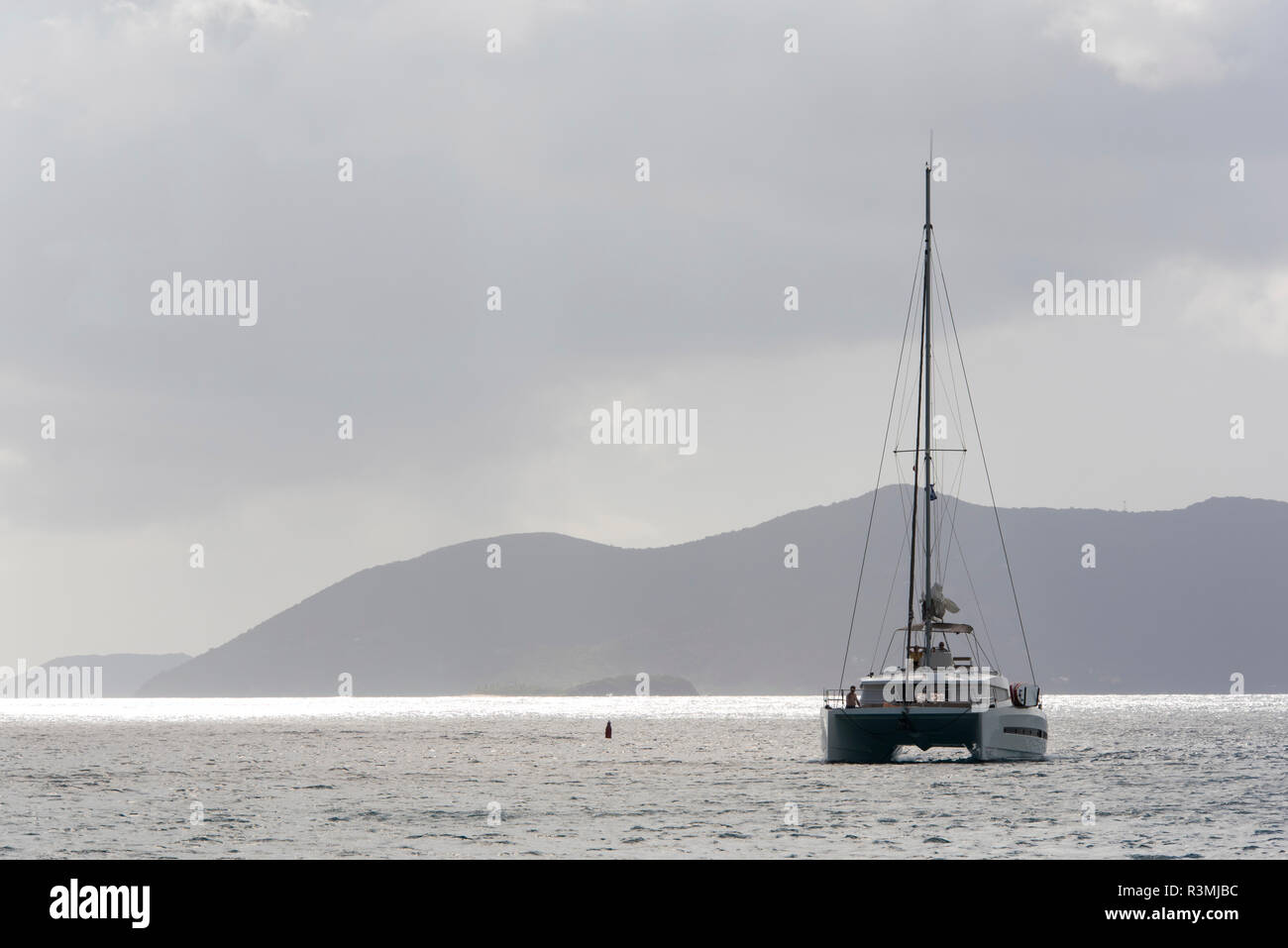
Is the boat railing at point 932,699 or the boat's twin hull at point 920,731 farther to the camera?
the boat railing at point 932,699

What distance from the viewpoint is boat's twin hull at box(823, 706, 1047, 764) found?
6594 cm

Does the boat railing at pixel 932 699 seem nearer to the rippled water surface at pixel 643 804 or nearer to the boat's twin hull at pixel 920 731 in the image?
the boat's twin hull at pixel 920 731

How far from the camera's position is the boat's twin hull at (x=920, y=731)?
65.9 metres

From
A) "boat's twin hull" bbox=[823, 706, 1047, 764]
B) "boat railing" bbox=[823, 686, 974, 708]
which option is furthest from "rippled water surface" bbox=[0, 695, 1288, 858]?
"boat railing" bbox=[823, 686, 974, 708]

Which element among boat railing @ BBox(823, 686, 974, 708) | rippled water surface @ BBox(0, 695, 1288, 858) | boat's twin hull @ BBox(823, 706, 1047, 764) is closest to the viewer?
rippled water surface @ BBox(0, 695, 1288, 858)

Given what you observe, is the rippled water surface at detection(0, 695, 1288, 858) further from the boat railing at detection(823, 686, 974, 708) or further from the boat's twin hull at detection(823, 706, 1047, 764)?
the boat railing at detection(823, 686, 974, 708)

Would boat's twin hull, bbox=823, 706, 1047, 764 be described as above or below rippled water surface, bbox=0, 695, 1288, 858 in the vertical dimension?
above

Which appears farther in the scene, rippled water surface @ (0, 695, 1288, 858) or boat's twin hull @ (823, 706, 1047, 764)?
boat's twin hull @ (823, 706, 1047, 764)

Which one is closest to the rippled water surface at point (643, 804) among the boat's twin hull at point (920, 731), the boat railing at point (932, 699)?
the boat's twin hull at point (920, 731)

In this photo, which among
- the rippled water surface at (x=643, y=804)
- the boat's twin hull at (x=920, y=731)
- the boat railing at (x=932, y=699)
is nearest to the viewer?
the rippled water surface at (x=643, y=804)

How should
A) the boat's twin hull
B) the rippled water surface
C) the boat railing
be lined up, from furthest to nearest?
the boat railing, the boat's twin hull, the rippled water surface
